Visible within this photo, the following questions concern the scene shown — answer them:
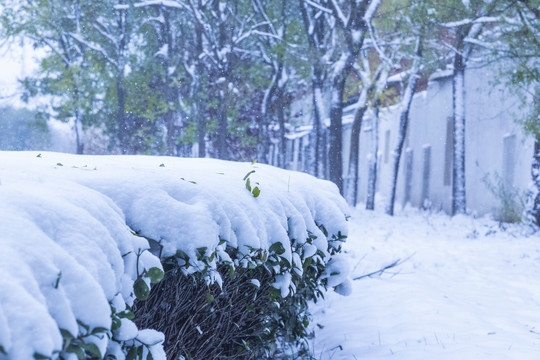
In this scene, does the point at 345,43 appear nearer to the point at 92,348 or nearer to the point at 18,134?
the point at 92,348

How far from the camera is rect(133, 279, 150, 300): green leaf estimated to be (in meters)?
2.32

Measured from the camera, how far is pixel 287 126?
3716cm

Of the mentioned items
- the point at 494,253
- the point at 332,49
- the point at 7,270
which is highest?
the point at 332,49

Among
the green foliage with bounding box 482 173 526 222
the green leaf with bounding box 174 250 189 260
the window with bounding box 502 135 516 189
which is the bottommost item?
the green foliage with bounding box 482 173 526 222

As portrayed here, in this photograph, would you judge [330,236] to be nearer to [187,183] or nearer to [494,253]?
[187,183]

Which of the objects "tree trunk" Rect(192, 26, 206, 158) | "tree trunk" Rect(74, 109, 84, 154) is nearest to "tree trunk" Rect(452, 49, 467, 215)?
"tree trunk" Rect(192, 26, 206, 158)

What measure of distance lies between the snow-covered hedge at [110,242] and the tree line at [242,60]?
14784 mm

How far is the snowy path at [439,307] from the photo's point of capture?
5398mm

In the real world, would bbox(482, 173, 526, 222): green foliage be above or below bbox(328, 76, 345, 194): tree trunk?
below

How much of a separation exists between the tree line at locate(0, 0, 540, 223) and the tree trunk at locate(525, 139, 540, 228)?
4321 mm

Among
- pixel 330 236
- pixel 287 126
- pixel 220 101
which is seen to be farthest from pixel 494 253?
pixel 287 126

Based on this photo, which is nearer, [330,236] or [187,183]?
[187,183]

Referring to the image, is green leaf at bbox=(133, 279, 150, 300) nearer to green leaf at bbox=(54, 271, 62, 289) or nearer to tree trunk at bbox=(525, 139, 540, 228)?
green leaf at bbox=(54, 271, 62, 289)

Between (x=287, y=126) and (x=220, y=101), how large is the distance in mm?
12369
